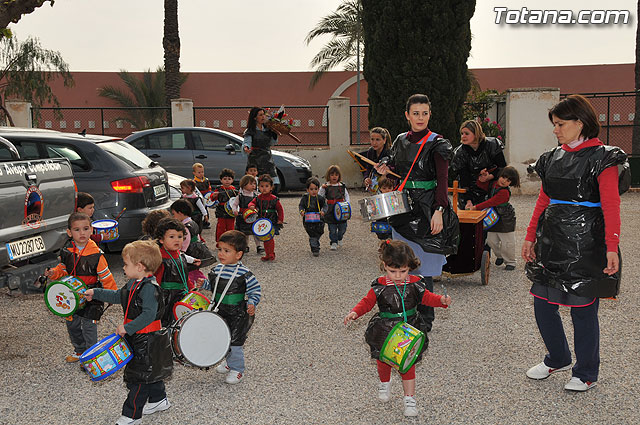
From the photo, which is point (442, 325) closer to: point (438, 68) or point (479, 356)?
point (479, 356)

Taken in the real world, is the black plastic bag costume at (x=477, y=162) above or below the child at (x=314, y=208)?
above

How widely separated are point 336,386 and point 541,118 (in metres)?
13.5

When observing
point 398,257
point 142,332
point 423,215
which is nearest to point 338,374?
point 398,257

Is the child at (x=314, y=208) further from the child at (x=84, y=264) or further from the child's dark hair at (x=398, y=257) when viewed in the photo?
the child's dark hair at (x=398, y=257)

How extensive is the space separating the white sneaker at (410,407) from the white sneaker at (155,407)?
1.53 metres

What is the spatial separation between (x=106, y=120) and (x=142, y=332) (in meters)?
24.8

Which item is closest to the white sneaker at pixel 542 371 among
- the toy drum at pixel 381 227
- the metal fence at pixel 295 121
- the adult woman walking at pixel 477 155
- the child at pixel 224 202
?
the adult woman walking at pixel 477 155

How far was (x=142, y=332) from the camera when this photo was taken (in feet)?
13.6

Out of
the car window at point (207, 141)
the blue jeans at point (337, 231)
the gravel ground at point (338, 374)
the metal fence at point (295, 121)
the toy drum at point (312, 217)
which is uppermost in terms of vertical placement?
the metal fence at point (295, 121)

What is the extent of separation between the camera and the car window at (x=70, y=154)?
8297 mm

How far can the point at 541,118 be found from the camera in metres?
16.8

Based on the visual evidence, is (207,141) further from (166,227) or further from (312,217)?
(166,227)

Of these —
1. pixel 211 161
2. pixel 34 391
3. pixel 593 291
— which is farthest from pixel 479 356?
pixel 211 161

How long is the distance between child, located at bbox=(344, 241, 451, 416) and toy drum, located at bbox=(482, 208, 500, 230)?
3752mm
